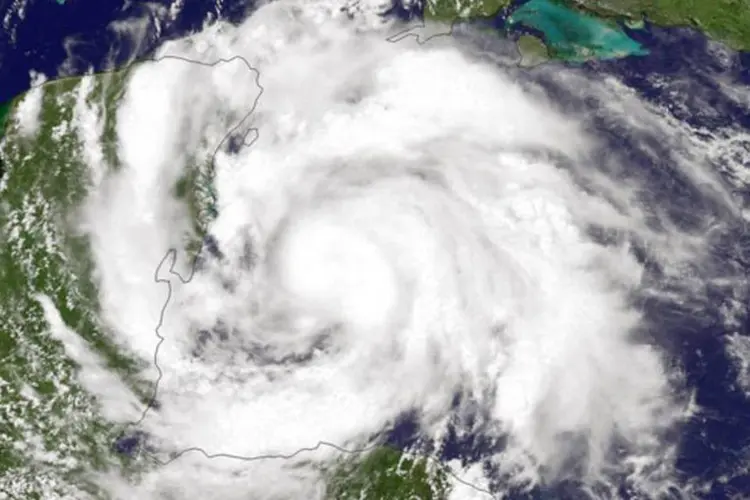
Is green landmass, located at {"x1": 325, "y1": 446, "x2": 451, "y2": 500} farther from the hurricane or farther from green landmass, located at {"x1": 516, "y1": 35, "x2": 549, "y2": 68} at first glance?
green landmass, located at {"x1": 516, "y1": 35, "x2": 549, "y2": 68}

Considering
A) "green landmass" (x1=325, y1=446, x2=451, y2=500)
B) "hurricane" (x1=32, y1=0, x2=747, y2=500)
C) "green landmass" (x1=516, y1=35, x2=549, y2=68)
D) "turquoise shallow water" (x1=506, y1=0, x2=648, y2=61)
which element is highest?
"turquoise shallow water" (x1=506, y1=0, x2=648, y2=61)

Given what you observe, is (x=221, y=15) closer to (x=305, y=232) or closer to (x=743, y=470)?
(x=305, y=232)

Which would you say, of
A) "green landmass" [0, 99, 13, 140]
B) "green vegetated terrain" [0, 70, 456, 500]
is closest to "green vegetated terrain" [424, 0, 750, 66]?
"green vegetated terrain" [0, 70, 456, 500]

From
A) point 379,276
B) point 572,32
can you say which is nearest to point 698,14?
point 572,32

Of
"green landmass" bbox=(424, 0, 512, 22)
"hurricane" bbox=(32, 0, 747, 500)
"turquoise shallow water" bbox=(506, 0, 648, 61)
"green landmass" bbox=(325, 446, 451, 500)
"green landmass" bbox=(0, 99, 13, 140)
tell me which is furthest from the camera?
"turquoise shallow water" bbox=(506, 0, 648, 61)

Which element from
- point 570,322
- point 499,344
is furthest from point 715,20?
point 499,344

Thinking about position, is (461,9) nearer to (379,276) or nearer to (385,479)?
(379,276)
